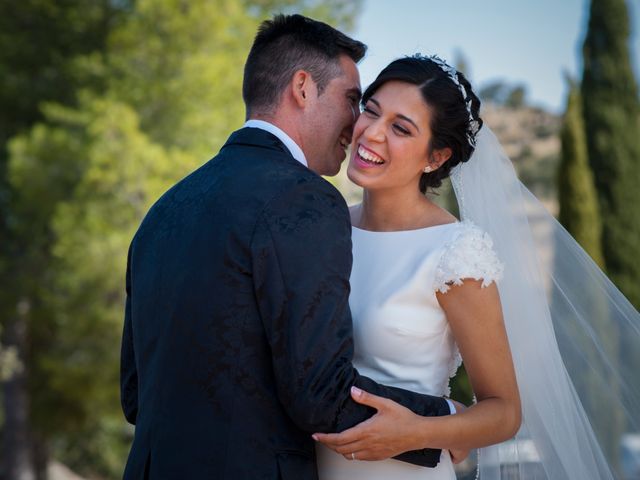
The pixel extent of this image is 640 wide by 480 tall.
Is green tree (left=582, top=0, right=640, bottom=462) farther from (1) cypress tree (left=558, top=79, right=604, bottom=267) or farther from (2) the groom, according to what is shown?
(2) the groom

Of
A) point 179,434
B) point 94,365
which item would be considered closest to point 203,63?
point 94,365

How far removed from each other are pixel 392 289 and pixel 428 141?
52cm

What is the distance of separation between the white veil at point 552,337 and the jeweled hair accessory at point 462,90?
12cm

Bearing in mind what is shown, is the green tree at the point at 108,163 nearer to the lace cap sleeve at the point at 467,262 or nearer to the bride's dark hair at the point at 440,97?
the bride's dark hair at the point at 440,97

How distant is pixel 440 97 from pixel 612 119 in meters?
14.1

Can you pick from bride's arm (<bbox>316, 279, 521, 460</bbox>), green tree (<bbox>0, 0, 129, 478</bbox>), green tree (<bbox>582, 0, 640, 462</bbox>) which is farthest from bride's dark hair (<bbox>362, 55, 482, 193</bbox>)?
green tree (<bbox>582, 0, 640, 462</bbox>)

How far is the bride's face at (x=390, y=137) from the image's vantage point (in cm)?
272

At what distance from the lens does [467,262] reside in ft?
8.27

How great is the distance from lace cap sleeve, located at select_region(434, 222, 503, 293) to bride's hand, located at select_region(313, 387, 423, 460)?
455 millimetres

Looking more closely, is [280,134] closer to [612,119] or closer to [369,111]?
[369,111]

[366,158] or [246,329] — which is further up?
[366,158]

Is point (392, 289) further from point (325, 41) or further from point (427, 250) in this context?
point (325, 41)

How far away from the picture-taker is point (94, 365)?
1264 centimetres

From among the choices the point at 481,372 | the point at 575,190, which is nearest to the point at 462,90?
the point at 481,372
